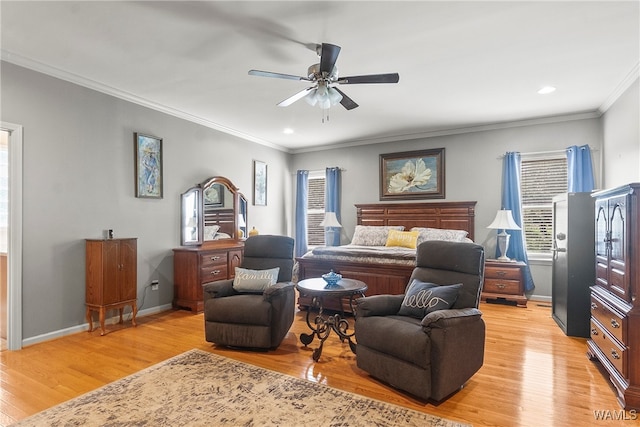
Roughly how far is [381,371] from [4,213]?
170 inches

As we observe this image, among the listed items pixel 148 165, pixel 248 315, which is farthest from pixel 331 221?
pixel 248 315

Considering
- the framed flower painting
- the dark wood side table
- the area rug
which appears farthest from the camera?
the framed flower painting

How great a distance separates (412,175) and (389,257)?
8.39 feet

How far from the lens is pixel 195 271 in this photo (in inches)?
180

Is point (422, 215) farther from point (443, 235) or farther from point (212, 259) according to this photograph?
point (212, 259)

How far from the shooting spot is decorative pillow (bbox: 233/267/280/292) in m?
3.42

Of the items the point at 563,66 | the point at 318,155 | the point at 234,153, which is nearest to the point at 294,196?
the point at 318,155

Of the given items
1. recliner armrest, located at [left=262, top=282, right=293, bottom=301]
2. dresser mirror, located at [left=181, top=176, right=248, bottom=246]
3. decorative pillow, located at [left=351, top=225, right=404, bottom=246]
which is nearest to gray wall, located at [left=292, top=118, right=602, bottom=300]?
decorative pillow, located at [left=351, top=225, right=404, bottom=246]

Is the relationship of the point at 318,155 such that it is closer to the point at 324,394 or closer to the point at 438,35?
the point at 438,35

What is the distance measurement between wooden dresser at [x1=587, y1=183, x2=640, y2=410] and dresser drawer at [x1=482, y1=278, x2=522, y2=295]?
1.96m

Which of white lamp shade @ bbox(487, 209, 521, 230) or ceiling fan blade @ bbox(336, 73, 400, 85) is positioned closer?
ceiling fan blade @ bbox(336, 73, 400, 85)

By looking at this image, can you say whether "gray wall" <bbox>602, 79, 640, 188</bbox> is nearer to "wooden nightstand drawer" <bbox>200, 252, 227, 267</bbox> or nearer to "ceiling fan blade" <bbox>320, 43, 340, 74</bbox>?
"ceiling fan blade" <bbox>320, 43, 340, 74</bbox>

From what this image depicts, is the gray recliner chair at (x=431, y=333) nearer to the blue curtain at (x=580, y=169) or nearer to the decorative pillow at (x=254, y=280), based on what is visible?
the decorative pillow at (x=254, y=280)

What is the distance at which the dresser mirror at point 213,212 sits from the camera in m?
5.08
